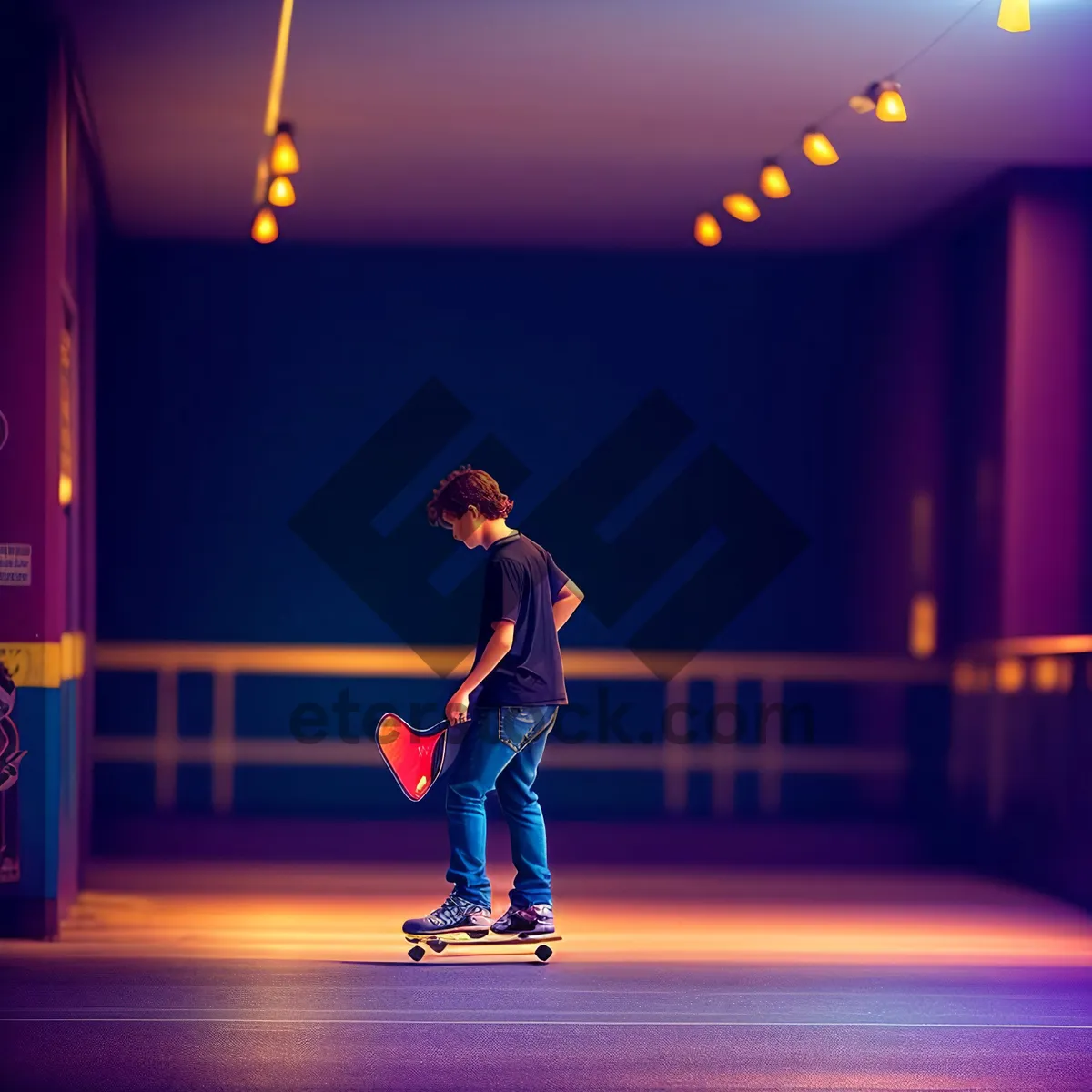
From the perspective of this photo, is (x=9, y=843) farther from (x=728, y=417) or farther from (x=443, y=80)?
(x=728, y=417)

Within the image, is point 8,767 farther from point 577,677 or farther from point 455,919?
point 577,677

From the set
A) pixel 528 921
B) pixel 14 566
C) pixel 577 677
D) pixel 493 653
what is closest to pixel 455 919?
pixel 528 921

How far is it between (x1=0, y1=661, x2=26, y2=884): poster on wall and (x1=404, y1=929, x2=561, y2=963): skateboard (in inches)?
50.8

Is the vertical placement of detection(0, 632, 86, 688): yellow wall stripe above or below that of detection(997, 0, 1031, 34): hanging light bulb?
below

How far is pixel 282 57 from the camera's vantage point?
19.2 ft

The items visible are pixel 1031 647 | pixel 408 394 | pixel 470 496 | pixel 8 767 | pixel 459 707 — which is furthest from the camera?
pixel 408 394

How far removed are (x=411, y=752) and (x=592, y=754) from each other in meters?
3.65

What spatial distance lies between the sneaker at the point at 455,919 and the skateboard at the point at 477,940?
15 mm

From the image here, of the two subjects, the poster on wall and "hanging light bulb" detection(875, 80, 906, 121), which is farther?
"hanging light bulb" detection(875, 80, 906, 121)

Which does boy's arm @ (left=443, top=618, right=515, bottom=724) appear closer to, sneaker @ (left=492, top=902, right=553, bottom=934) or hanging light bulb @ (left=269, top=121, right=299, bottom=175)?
sneaker @ (left=492, top=902, right=553, bottom=934)

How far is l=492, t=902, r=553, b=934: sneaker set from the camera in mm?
5047

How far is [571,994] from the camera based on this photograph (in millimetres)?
4598

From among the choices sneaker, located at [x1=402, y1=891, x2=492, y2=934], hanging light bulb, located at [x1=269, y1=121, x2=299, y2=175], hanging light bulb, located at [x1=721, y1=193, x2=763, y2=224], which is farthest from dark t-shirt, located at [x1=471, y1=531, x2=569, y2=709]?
hanging light bulb, located at [x1=721, y1=193, x2=763, y2=224]

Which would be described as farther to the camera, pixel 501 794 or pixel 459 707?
pixel 501 794
